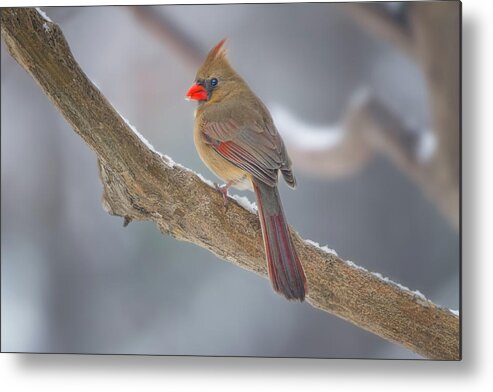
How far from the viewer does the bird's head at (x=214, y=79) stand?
110 inches

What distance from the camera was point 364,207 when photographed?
2.78 meters

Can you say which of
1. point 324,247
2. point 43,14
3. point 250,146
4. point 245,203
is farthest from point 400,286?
point 43,14

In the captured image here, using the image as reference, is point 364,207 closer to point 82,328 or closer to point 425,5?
point 425,5

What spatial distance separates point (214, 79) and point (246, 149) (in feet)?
0.99

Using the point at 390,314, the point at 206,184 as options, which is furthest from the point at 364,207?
the point at 206,184

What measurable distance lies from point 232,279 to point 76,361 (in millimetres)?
690

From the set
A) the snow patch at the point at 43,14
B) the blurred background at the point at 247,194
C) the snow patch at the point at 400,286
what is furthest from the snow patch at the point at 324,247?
the snow patch at the point at 43,14

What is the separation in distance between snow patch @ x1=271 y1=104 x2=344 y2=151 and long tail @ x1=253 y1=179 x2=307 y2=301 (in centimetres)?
23

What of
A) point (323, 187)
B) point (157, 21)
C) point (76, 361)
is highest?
point (157, 21)

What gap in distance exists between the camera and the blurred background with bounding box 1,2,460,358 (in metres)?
2.76

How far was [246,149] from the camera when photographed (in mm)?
2703

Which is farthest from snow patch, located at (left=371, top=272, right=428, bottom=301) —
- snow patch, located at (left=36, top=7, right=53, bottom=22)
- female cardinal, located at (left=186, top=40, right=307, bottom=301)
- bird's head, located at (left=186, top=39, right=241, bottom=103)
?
snow patch, located at (left=36, top=7, right=53, bottom=22)

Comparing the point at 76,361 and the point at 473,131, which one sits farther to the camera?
the point at 76,361

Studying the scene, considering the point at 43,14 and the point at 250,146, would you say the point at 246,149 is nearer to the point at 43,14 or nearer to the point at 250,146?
the point at 250,146
